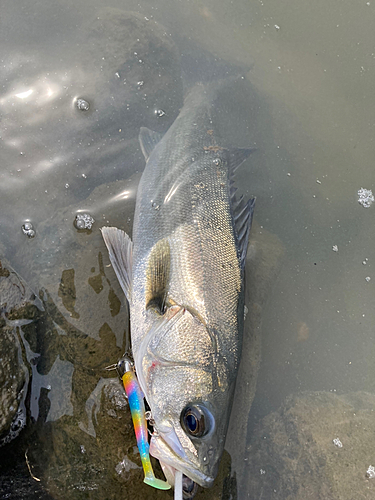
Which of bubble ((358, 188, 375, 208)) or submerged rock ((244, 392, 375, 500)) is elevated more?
bubble ((358, 188, 375, 208))

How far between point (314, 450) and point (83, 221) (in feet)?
8.74

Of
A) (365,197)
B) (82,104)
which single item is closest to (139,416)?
(82,104)

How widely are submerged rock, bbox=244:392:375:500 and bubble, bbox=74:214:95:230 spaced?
2.16 meters

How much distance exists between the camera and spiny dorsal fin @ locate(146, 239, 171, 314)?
2484 mm

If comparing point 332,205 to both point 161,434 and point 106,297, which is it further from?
point 161,434

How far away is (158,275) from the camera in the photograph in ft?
8.31

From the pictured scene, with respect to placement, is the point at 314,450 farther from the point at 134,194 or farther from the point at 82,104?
the point at 82,104

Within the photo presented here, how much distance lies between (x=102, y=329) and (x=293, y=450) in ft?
5.96

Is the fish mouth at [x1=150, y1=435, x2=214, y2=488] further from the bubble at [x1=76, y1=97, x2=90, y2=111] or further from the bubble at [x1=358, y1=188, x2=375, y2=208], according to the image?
the bubble at [x1=358, y1=188, x2=375, y2=208]

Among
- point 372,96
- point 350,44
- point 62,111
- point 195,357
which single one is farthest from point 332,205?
point 62,111

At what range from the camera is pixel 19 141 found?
9.87 ft

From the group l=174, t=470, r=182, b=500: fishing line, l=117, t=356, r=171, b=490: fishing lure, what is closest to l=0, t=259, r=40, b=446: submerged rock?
l=117, t=356, r=171, b=490: fishing lure

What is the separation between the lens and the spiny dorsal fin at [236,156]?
9.77 feet

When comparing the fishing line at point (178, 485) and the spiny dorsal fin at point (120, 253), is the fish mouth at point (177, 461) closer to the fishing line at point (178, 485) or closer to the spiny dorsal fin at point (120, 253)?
the fishing line at point (178, 485)
